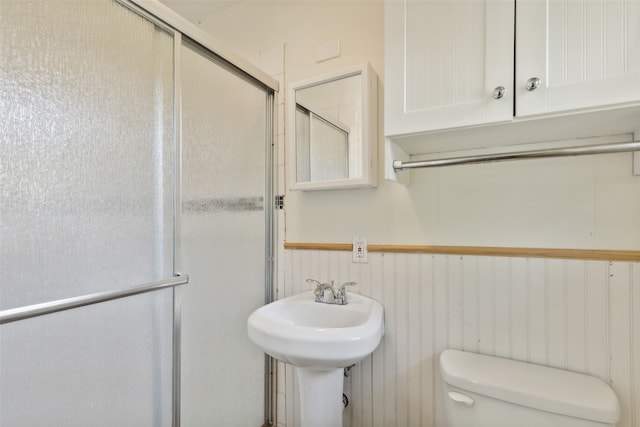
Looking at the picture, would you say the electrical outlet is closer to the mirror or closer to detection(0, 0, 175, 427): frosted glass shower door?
the mirror

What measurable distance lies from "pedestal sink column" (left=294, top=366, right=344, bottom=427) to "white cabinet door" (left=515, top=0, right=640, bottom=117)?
1.13m

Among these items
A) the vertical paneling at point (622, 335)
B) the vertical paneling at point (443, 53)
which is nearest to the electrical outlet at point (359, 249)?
the vertical paneling at point (443, 53)

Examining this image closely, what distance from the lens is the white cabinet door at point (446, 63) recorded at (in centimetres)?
89

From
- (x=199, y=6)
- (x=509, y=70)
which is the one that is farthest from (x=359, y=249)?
(x=199, y=6)

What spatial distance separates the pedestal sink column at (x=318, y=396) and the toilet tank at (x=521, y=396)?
43 cm

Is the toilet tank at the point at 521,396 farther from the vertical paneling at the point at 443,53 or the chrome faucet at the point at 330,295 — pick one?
the vertical paneling at the point at 443,53

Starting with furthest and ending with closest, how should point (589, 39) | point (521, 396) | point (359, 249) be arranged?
1. point (359, 249)
2. point (521, 396)
3. point (589, 39)

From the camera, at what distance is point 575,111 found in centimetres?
81

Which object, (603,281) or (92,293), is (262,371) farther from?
(603,281)

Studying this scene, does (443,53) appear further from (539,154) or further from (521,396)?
(521,396)

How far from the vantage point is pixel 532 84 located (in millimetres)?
845

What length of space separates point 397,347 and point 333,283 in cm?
39

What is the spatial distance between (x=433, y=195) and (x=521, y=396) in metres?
0.74

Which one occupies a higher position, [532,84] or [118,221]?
[532,84]
